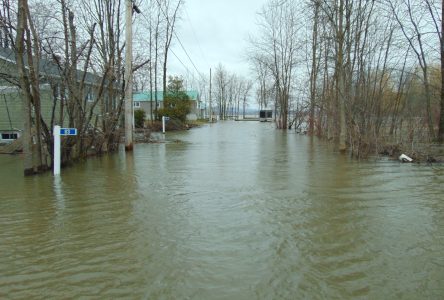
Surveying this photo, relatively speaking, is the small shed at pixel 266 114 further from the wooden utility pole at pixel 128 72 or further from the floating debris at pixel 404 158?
the floating debris at pixel 404 158

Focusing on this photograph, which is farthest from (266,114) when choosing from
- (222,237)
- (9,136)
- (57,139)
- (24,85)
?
(222,237)

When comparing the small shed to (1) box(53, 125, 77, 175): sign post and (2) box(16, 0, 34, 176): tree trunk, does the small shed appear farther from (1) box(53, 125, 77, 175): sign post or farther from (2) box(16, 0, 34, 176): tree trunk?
(2) box(16, 0, 34, 176): tree trunk

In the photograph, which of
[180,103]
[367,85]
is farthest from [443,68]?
[180,103]

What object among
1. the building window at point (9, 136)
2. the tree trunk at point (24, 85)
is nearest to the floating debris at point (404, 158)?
the tree trunk at point (24, 85)

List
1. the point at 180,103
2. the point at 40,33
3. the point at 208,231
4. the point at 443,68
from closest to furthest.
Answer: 1. the point at 208,231
2. the point at 40,33
3. the point at 443,68
4. the point at 180,103

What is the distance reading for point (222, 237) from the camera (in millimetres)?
5195

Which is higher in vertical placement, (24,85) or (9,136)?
(24,85)


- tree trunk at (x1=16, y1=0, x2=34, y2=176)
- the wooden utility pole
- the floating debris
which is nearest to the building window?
the wooden utility pole

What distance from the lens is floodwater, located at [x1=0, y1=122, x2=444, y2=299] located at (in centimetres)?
380

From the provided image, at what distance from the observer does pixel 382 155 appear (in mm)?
14430

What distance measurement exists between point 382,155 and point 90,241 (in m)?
11.7

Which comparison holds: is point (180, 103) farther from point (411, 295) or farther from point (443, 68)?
point (411, 295)

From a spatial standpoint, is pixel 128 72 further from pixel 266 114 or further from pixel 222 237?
pixel 266 114

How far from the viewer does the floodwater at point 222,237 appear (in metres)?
3.80
